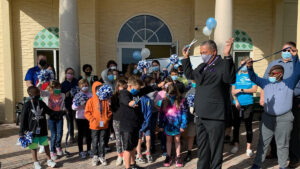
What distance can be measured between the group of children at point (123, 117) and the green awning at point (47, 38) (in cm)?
458

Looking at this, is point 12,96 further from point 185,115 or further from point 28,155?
point 185,115

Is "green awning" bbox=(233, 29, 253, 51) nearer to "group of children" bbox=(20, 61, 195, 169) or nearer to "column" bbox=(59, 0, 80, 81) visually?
"group of children" bbox=(20, 61, 195, 169)

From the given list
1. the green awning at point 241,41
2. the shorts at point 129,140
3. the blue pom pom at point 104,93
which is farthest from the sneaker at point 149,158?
the green awning at point 241,41

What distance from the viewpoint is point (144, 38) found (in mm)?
10453

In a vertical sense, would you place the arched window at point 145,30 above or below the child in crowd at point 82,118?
above

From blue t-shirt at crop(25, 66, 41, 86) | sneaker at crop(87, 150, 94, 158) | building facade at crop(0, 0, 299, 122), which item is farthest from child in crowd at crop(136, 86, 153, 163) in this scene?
building facade at crop(0, 0, 299, 122)

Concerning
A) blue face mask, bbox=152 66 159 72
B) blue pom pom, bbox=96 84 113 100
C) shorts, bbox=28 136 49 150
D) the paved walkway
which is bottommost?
the paved walkway

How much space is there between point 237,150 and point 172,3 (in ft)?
22.5

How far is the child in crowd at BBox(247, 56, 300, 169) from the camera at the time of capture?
13.7 feet

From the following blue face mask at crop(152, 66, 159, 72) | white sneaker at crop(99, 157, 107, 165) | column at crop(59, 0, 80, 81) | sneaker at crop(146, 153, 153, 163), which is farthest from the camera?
column at crop(59, 0, 80, 81)

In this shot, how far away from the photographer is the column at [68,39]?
6.89 metres

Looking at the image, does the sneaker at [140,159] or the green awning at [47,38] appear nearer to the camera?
the sneaker at [140,159]

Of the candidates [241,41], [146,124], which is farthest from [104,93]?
[241,41]

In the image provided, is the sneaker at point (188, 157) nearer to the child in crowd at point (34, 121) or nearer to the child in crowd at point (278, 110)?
the child in crowd at point (278, 110)
